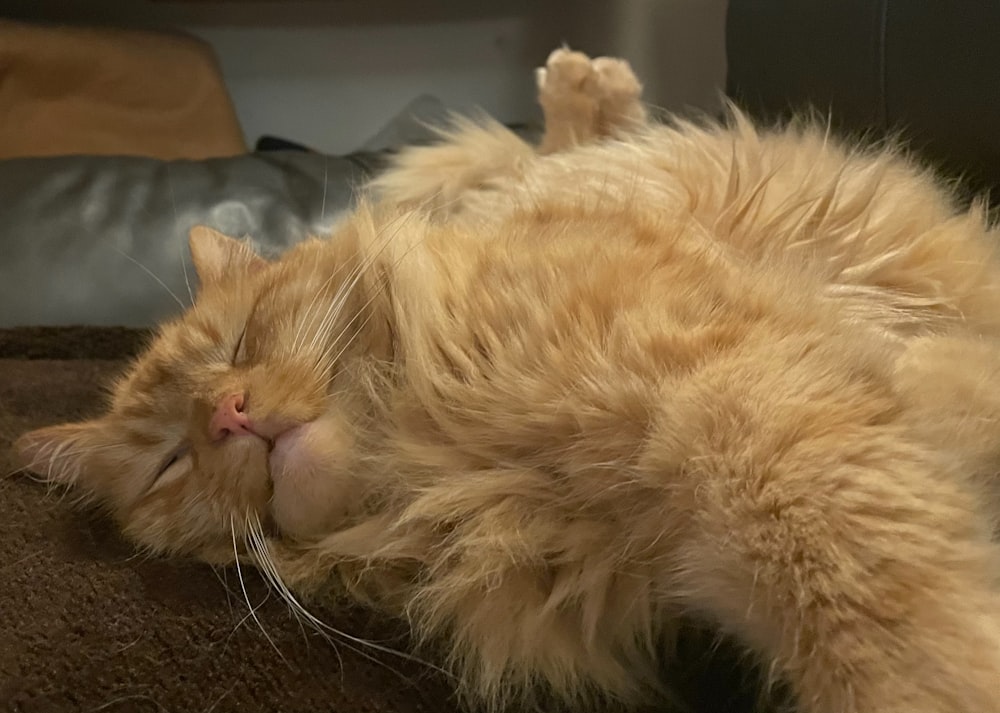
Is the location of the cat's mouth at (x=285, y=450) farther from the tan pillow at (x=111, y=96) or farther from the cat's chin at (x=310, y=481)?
the tan pillow at (x=111, y=96)

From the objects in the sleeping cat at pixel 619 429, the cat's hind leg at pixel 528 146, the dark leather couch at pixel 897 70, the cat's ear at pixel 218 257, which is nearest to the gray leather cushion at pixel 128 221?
the cat's hind leg at pixel 528 146

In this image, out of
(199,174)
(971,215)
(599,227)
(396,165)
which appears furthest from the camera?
(199,174)

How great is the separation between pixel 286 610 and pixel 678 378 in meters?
0.48

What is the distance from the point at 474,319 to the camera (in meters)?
0.99

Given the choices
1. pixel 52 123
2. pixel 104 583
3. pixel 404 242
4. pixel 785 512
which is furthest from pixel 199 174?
pixel 785 512

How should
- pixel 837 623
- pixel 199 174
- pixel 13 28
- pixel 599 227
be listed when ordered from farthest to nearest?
pixel 13 28, pixel 199 174, pixel 599 227, pixel 837 623

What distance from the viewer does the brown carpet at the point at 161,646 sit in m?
0.84

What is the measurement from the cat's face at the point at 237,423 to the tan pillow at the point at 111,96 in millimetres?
1614

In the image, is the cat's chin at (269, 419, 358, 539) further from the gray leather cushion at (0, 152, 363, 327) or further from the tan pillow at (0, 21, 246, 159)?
the tan pillow at (0, 21, 246, 159)

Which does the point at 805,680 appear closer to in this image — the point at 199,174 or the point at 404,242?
the point at 404,242

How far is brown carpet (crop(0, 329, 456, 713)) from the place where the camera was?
842mm

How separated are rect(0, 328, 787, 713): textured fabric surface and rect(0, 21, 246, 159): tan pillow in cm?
191

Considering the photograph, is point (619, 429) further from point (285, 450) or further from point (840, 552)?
point (285, 450)

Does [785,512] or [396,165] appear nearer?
[785,512]
